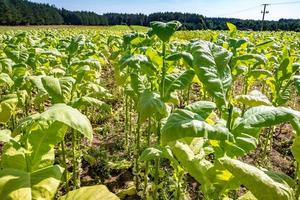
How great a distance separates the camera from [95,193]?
1750mm

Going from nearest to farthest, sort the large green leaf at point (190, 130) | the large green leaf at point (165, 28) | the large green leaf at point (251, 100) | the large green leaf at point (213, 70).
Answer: the large green leaf at point (190, 130)
the large green leaf at point (213, 70)
the large green leaf at point (251, 100)
the large green leaf at point (165, 28)

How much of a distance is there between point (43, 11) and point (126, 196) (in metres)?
72.5

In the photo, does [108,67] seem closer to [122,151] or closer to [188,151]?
[122,151]

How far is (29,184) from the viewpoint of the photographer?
5.37ft

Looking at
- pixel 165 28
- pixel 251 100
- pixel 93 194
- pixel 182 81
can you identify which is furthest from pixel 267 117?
pixel 165 28

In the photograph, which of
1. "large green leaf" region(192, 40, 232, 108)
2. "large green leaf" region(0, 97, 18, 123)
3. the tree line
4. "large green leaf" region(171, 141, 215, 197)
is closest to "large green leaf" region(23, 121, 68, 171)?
"large green leaf" region(171, 141, 215, 197)

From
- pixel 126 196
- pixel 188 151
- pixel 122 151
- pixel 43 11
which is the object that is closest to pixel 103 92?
pixel 126 196

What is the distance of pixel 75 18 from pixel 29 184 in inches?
3217

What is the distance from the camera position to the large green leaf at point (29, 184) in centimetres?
158

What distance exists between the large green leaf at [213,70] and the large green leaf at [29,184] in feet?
2.88

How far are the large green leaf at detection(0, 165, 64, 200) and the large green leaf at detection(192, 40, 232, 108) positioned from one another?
34.6 inches


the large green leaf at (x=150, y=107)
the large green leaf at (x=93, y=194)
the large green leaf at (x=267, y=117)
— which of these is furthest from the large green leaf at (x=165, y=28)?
the large green leaf at (x=93, y=194)

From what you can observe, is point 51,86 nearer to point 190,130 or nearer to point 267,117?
point 190,130

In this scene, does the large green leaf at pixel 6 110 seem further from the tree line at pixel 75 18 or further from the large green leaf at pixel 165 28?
the tree line at pixel 75 18
